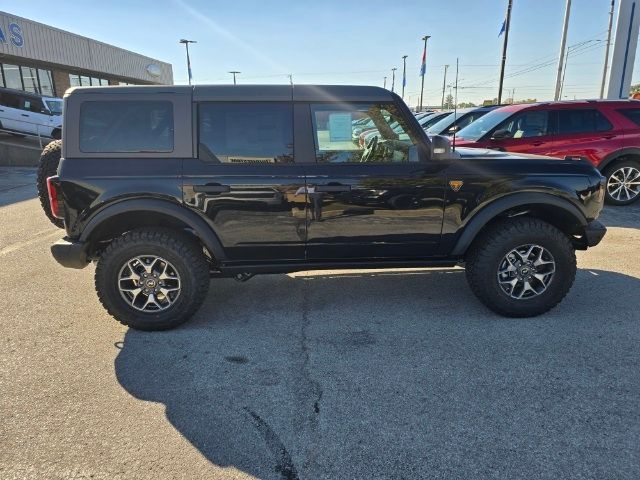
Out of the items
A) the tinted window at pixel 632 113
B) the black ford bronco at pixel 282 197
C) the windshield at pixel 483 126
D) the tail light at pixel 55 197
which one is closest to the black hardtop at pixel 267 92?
the black ford bronco at pixel 282 197

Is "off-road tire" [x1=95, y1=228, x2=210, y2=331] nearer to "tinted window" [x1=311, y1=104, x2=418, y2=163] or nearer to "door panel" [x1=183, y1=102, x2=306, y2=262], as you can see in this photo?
"door panel" [x1=183, y1=102, x2=306, y2=262]

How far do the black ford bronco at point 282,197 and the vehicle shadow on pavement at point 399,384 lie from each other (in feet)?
1.43

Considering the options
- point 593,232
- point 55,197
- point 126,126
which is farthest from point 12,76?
point 593,232

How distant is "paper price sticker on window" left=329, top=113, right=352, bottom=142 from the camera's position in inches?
135

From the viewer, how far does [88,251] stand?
3.43 m

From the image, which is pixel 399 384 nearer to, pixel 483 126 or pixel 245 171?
pixel 245 171

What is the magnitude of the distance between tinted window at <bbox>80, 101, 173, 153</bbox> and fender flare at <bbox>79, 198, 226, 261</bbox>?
0.41 metres

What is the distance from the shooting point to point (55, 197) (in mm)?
3268

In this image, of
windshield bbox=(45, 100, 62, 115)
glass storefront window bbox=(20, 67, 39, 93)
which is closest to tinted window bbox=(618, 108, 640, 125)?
windshield bbox=(45, 100, 62, 115)

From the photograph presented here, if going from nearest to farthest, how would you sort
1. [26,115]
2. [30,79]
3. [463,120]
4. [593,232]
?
1. [593,232]
2. [463,120]
3. [26,115]
4. [30,79]

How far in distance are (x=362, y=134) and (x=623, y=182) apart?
645 centimetres

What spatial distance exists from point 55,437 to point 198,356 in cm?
101

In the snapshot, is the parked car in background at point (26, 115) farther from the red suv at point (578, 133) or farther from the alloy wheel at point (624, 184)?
the alloy wheel at point (624, 184)

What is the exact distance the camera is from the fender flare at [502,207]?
3.51 meters
